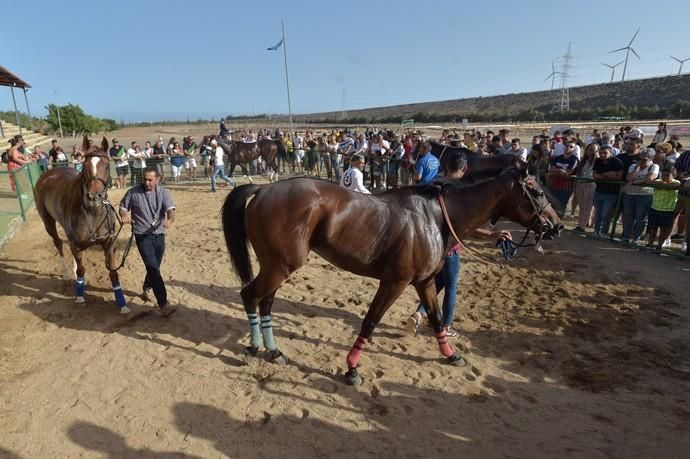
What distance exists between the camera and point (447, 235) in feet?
12.8

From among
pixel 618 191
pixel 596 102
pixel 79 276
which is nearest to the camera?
pixel 79 276

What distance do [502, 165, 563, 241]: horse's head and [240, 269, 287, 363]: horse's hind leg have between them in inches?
94.1

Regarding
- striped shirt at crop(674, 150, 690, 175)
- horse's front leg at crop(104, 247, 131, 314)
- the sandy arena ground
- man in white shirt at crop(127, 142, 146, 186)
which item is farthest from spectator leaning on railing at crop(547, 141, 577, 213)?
man in white shirt at crop(127, 142, 146, 186)

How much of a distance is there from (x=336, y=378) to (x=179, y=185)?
1366 centimetres

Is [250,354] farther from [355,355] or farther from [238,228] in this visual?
[238,228]

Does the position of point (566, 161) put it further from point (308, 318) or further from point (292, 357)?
point (292, 357)

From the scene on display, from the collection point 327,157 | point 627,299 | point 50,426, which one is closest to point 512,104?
point 327,157

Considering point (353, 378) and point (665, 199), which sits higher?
point (665, 199)

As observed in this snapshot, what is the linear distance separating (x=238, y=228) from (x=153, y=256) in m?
1.52

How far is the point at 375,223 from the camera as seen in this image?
3.76 meters

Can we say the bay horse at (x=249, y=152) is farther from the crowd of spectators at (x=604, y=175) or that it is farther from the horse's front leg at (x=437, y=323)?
the horse's front leg at (x=437, y=323)

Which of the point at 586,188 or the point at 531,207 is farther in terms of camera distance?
the point at 586,188

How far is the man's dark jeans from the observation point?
4789 millimetres

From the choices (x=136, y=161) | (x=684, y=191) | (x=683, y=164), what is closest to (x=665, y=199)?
(x=684, y=191)
